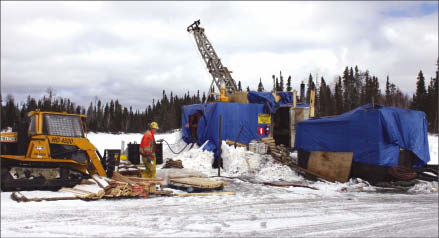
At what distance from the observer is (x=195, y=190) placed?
34.0ft

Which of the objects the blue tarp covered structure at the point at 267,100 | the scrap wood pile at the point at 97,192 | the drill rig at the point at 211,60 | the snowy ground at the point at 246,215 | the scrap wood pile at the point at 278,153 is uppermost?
the drill rig at the point at 211,60

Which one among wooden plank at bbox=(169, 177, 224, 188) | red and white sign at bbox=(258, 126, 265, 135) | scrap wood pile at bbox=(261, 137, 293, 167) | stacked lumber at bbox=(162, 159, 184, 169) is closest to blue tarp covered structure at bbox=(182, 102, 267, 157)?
red and white sign at bbox=(258, 126, 265, 135)

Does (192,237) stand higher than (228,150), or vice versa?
(228,150)

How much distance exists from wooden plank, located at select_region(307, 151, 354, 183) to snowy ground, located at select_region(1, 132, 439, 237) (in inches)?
53.0

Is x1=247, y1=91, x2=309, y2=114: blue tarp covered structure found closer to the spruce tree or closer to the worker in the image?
the worker

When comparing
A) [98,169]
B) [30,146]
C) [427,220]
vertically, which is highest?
[30,146]

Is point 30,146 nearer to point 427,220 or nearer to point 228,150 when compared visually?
point 228,150

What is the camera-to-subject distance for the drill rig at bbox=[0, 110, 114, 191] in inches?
365

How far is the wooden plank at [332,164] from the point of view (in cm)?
1271

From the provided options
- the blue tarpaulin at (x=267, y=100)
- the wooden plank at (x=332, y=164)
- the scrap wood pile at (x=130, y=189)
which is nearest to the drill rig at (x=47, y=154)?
the scrap wood pile at (x=130, y=189)

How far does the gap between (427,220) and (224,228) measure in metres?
4.52

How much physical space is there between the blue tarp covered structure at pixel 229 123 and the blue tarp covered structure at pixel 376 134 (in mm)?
4150

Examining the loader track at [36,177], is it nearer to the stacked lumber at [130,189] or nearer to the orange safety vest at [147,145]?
the stacked lumber at [130,189]

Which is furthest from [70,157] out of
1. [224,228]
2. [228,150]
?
[228,150]
